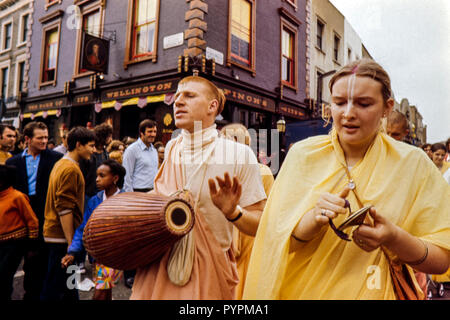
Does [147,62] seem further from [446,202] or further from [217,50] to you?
[446,202]

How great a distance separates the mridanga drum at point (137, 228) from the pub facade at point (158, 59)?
21.3 feet

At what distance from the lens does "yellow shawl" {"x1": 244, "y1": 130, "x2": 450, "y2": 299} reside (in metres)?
1.06

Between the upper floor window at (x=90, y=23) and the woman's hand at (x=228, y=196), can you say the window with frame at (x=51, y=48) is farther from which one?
the woman's hand at (x=228, y=196)

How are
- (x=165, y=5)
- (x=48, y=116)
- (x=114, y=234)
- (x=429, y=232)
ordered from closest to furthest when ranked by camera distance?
(x=429, y=232) < (x=114, y=234) < (x=165, y=5) < (x=48, y=116)

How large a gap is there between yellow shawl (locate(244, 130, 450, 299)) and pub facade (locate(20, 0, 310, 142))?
21.3ft

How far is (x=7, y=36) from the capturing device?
33.4ft

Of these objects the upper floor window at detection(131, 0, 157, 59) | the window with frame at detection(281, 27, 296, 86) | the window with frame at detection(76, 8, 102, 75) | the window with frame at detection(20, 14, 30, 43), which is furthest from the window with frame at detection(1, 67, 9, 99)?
the window with frame at detection(281, 27, 296, 86)

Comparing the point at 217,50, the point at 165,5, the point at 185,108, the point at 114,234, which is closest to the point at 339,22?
the point at 185,108

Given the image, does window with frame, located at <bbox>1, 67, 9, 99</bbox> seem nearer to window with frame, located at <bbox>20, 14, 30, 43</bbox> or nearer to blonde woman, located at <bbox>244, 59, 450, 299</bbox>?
window with frame, located at <bbox>20, 14, 30, 43</bbox>

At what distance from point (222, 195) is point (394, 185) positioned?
2.20ft

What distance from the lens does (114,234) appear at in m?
1.22

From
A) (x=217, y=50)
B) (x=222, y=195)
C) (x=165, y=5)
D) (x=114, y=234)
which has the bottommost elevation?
(x=114, y=234)

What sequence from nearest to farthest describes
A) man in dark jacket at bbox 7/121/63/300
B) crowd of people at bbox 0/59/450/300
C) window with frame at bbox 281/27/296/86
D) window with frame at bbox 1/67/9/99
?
crowd of people at bbox 0/59/450/300 < man in dark jacket at bbox 7/121/63/300 < window with frame at bbox 281/27/296/86 < window with frame at bbox 1/67/9/99

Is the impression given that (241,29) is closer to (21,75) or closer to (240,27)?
(240,27)
